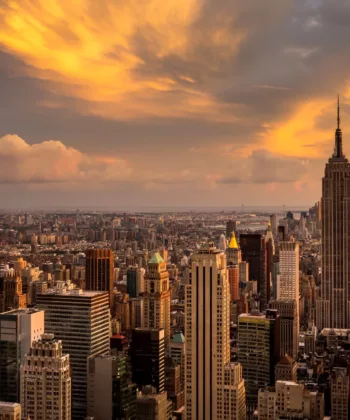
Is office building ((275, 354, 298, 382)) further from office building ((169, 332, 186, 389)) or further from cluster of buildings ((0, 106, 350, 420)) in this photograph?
office building ((169, 332, 186, 389))

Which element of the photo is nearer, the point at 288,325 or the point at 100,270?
the point at 100,270

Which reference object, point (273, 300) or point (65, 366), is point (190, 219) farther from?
point (273, 300)

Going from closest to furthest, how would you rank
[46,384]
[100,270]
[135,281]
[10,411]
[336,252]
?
[10,411], [46,384], [100,270], [135,281], [336,252]

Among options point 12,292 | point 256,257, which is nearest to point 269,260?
point 256,257

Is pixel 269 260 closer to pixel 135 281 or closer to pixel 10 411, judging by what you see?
pixel 135 281

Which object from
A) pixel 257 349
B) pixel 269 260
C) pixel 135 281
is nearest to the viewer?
pixel 257 349

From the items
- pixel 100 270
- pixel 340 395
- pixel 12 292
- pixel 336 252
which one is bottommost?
pixel 340 395
